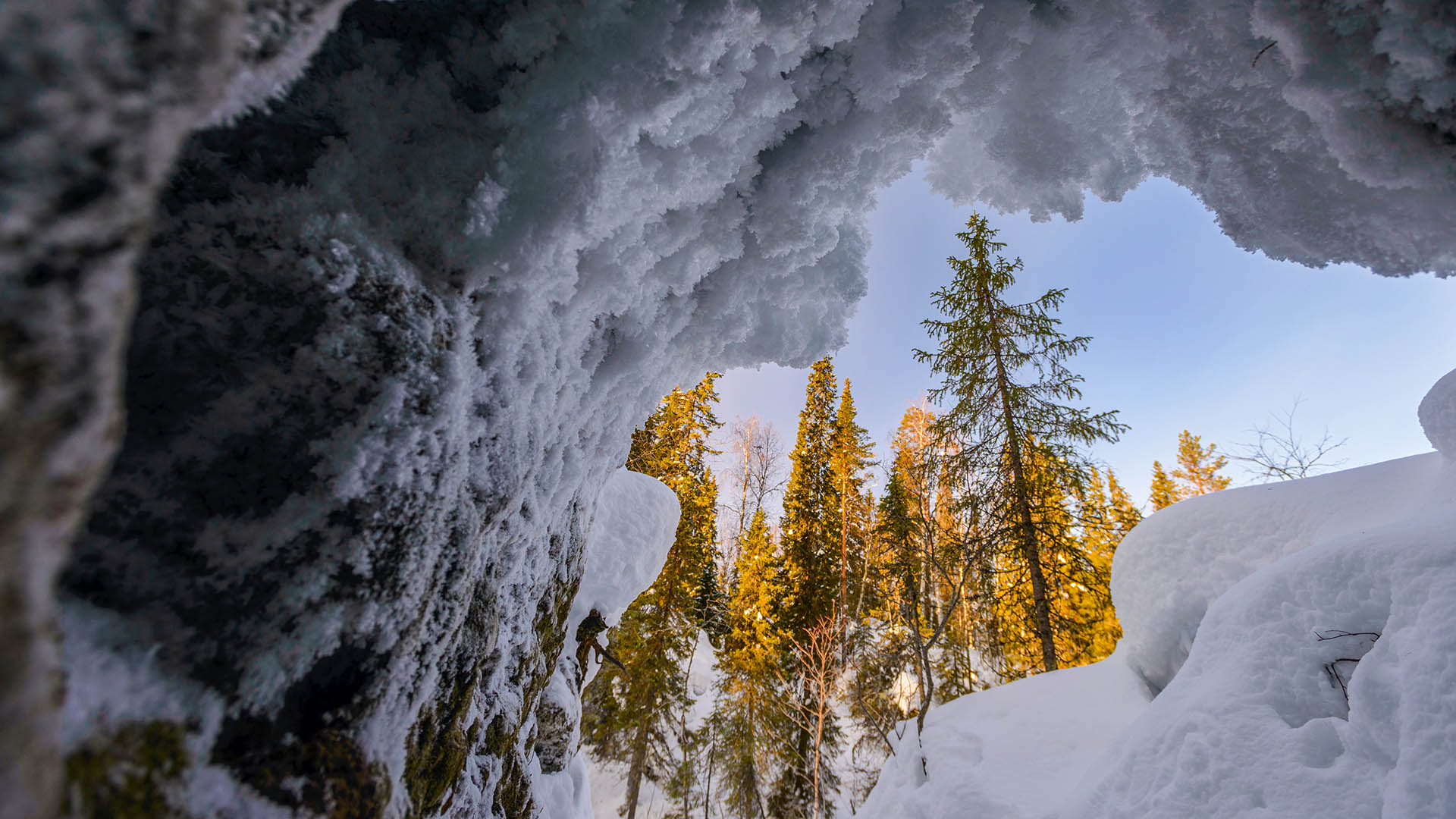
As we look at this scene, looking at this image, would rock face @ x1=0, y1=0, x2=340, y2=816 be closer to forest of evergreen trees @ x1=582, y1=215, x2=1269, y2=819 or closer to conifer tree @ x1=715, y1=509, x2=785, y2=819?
forest of evergreen trees @ x1=582, y1=215, x2=1269, y2=819

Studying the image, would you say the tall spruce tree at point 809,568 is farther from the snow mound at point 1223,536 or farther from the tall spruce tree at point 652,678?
the snow mound at point 1223,536

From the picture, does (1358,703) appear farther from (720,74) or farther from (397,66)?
(397,66)

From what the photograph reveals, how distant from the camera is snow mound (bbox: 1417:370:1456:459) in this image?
298cm

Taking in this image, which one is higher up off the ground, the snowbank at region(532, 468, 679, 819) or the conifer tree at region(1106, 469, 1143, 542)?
the conifer tree at region(1106, 469, 1143, 542)

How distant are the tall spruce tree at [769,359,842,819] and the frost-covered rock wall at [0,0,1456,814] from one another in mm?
7501

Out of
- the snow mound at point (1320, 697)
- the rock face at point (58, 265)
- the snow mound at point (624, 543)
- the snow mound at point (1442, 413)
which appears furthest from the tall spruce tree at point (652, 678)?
the rock face at point (58, 265)

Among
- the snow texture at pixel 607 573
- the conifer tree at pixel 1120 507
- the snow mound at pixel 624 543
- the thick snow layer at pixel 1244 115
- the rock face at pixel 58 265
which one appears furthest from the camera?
the conifer tree at pixel 1120 507

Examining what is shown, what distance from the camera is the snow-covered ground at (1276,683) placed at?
205 cm

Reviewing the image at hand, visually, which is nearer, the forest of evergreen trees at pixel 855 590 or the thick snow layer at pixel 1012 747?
the thick snow layer at pixel 1012 747

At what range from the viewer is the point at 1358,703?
7.07 feet

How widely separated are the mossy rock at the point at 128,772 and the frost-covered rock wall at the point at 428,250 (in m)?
0.01

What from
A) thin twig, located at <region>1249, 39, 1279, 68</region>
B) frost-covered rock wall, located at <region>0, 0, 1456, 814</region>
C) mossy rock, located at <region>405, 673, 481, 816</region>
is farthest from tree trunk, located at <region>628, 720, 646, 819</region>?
thin twig, located at <region>1249, 39, 1279, 68</region>

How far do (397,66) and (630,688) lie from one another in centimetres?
1293

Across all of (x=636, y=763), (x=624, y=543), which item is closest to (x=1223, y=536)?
(x=624, y=543)
